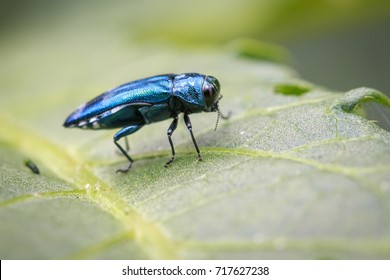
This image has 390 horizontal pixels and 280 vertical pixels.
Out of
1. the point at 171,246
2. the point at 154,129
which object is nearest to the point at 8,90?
the point at 154,129

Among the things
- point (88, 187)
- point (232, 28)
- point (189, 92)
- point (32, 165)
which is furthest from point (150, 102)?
point (232, 28)

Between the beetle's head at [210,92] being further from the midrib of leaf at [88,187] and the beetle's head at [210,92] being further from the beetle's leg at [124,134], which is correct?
the midrib of leaf at [88,187]

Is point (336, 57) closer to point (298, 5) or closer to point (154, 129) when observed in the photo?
point (298, 5)

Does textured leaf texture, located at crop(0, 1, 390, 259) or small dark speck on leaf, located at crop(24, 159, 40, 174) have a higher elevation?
Answer: textured leaf texture, located at crop(0, 1, 390, 259)

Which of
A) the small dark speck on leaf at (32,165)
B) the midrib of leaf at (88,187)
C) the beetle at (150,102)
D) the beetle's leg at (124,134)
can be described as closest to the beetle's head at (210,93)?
the beetle at (150,102)

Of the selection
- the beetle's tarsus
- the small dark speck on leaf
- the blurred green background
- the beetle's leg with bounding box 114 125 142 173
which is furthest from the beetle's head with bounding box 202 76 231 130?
the blurred green background

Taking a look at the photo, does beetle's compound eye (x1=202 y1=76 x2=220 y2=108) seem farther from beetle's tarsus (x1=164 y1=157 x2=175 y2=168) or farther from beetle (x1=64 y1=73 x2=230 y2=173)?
beetle's tarsus (x1=164 y1=157 x2=175 y2=168)
